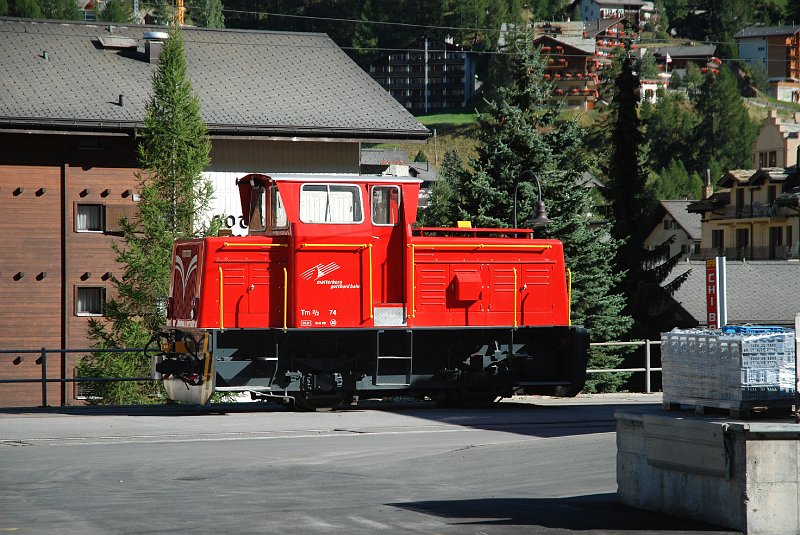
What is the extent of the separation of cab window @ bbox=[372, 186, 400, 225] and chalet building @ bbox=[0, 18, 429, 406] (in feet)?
51.1

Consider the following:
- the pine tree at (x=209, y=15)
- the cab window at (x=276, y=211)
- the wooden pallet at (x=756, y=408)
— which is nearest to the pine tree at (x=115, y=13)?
the pine tree at (x=209, y=15)

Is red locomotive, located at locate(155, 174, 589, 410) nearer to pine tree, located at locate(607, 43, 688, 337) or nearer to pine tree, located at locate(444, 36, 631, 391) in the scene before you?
pine tree, located at locate(444, 36, 631, 391)

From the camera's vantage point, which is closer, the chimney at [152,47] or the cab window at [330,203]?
the cab window at [330,203]

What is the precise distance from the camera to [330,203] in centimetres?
2095

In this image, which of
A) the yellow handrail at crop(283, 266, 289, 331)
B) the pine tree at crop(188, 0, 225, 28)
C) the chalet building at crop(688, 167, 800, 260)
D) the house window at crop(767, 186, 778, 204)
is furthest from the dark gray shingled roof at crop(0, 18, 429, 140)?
the pine tree at crop(188, 0, 225, 28)

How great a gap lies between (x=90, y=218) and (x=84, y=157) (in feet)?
6.29

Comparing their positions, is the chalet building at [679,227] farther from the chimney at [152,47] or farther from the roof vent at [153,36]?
the chimney at [152,47]

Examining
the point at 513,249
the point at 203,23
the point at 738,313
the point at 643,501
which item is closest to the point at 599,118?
the point at 203,23

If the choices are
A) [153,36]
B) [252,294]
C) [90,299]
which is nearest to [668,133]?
[153,36]

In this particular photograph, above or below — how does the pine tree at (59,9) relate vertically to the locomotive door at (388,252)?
above

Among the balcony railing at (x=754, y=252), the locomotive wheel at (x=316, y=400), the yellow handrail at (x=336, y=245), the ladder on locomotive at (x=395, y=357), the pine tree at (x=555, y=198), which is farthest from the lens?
the balcony railing at (x=754, y=252)

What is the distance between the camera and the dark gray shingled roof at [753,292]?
162ft

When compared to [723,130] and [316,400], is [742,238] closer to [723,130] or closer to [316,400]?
[316,400]

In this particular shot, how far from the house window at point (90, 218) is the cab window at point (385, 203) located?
17.9m
